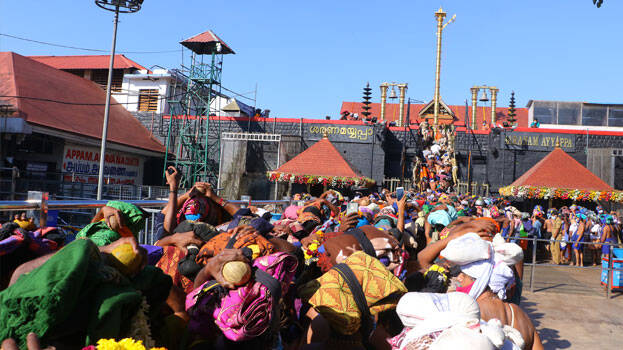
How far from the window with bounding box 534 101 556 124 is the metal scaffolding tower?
21.9 metres

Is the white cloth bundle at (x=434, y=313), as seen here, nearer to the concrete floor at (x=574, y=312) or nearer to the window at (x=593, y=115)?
the concrete floor at (x=574, y=312)

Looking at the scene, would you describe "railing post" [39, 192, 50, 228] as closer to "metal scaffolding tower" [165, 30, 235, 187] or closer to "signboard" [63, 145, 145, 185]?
"signboard" [63, 145, 145, 185]

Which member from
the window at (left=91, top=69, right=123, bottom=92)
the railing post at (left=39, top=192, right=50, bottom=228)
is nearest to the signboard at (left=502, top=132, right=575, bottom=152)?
the window at (left=91, top=69, right=123, bottom=92)

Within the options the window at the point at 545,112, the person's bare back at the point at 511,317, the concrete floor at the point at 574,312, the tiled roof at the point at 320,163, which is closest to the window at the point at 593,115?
the window at the point at 545,112

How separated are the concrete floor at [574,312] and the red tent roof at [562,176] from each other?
28.9 ft

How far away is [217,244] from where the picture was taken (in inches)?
117

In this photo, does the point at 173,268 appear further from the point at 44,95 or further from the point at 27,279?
the point at 44,95

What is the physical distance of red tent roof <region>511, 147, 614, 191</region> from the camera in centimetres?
1927

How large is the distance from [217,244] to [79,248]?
154 cm

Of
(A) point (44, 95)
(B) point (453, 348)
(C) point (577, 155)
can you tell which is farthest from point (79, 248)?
(C) point (577, 155)

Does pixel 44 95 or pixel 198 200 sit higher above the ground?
pixel 44 95

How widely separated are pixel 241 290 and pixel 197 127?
23385 mm

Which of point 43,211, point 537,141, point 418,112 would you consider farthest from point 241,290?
point 418,112

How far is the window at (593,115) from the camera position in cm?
3136
